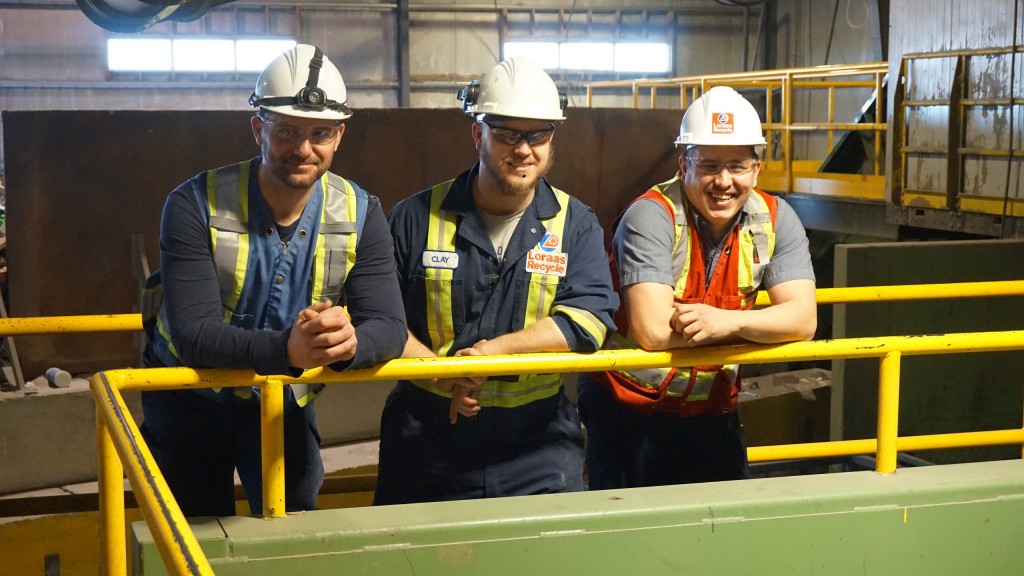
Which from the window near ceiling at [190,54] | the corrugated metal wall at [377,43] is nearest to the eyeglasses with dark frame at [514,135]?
the corrugated metal wall at [377,43]

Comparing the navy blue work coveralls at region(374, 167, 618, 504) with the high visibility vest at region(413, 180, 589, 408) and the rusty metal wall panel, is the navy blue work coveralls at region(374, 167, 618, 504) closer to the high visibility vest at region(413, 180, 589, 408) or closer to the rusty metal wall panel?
the high visibility vest at region(413, 180, 589, 408)

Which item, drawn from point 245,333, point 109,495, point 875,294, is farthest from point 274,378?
point 875,294

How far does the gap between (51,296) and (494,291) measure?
4605 mm

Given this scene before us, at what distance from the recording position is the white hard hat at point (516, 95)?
2869mm

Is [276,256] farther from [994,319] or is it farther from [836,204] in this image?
[836,204]

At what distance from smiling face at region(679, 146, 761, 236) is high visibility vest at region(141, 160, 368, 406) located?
1005 millimetres

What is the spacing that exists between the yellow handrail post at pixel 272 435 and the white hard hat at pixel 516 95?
97 cm

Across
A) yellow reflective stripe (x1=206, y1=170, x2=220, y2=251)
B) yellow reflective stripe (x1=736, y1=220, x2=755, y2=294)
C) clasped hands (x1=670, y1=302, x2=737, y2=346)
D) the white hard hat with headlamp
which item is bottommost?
clasped hands (x1=670, y1=302, x2=737, y2=346)

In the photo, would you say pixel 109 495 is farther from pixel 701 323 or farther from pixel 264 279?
pixel 701 323

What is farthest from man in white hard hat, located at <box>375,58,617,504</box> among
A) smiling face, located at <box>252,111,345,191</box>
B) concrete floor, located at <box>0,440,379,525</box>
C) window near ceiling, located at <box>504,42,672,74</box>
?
window near ceiling, located at <box>504,42,672,74</box>

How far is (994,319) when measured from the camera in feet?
21.9

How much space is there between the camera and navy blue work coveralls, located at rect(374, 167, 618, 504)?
2934 mm

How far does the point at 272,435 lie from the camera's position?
8.28 ft

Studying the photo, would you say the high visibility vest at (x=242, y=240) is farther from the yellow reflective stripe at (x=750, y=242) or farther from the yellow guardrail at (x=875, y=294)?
the yellow reflective stripe at (x=750, y=242)
